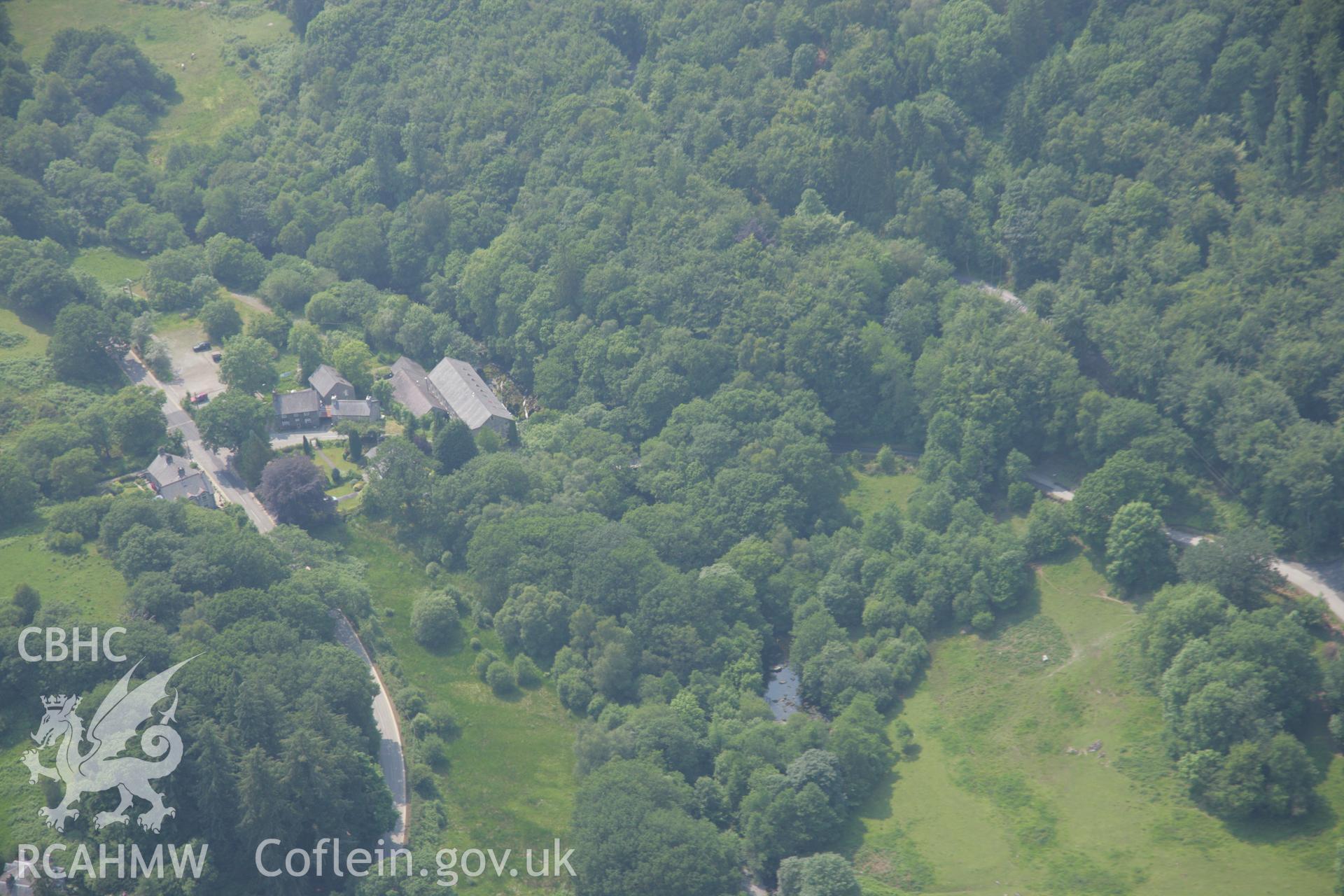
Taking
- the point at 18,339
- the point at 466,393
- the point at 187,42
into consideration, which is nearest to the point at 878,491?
the point at 466,393

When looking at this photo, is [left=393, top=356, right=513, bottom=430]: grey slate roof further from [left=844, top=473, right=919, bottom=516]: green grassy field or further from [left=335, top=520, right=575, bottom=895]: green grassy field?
[left=844, top=473, right=919, bottom=516]: green grassy field

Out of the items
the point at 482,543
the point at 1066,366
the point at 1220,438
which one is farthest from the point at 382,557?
the point at 1220,438

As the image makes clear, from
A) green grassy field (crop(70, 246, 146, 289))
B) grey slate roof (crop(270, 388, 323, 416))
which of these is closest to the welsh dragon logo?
grey slate roof (crop(270, 388, 323, 416))

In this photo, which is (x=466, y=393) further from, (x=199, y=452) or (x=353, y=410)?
(x=199, y=452)

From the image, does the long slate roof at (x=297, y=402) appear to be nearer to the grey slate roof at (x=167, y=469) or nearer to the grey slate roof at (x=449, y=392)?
the grey slate roof at (x=449, y=392)

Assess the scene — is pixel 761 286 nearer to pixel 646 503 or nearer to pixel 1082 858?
pixel 646 503

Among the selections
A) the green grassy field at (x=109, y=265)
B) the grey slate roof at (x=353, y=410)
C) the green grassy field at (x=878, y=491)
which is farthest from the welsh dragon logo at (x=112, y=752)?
the green grassy field at (x=109, y=265)

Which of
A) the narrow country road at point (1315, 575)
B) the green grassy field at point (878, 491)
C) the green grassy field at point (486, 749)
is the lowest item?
the green grassy field at point (486, 749)
